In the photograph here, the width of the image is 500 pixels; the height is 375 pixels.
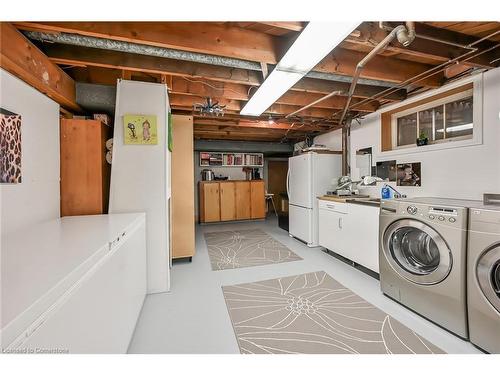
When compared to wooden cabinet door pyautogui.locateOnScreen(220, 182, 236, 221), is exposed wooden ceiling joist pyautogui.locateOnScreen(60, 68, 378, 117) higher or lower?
higher

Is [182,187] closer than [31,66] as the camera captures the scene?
No

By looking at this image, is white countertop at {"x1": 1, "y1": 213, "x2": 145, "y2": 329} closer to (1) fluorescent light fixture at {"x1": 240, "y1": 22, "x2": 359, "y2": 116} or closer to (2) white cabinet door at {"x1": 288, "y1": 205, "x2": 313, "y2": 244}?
(1) fluorescent light fixture at {"x1": 240, "y1": 22, "x2": 359, "y2": 116}

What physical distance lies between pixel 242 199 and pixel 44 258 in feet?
16.8

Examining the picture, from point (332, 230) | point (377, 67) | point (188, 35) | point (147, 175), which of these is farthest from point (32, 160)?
point (332, 230)

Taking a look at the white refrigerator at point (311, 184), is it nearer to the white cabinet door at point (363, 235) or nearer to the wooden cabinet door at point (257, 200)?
the white cabinet door at point (363, 235)

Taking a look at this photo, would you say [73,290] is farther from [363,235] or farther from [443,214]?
[363,235]

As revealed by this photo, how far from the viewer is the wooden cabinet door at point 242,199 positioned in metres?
5.95

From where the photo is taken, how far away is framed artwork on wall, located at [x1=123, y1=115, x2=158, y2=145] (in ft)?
6.79

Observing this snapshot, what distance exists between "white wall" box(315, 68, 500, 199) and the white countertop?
3.17 metres

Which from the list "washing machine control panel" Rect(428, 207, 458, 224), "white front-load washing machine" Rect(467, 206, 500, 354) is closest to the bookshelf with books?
"washing machine control panel" Rect(428, 207, 458, 224)

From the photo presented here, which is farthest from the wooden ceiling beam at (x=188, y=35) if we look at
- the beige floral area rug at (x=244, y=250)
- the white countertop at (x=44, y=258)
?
the beige floral area rug at (x=244, y=250)

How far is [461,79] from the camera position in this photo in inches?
87.9

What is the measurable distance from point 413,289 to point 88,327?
7.57 ft

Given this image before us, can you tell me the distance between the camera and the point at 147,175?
215cm
